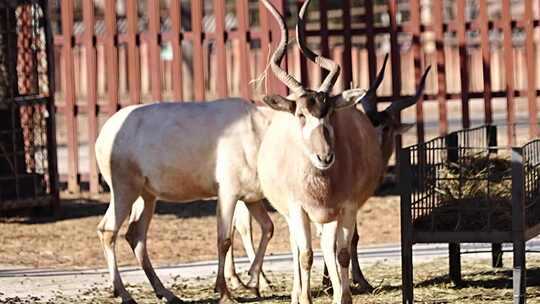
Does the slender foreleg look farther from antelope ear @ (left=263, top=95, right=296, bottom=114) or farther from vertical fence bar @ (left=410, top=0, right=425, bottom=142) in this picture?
vertical fence bar @ (left=410, top=0, right=425, bottom=142)

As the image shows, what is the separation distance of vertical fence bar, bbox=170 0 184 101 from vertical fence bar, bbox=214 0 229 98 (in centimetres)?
51

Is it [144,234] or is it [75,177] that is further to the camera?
[75,177]

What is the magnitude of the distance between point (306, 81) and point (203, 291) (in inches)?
260

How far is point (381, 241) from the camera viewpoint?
579 inches

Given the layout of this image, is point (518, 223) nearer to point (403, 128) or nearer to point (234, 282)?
point (403, 128)

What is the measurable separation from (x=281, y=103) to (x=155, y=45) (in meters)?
8.90

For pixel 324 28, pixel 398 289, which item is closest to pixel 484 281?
pixel 398 289

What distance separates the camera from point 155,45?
18.5 meters

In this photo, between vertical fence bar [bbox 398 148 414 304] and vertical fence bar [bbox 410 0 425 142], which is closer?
vertical fence bar [bbox 398 148 414 304]

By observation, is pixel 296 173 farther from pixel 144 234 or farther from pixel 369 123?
pixel 144 234

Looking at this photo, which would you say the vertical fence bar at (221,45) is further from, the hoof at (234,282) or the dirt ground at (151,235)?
the hoof at (234,282)

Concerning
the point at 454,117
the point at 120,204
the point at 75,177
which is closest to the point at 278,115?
the point at 120,204

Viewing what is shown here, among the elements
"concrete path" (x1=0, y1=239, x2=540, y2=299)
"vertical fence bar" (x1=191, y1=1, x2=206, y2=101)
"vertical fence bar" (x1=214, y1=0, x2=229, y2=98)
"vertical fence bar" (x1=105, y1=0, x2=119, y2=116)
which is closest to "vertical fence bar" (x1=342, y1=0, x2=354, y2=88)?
"vertical fence bar" (x1=214, y1=0, x2=229, y2=98)

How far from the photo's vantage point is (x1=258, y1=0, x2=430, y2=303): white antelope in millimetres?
9617
